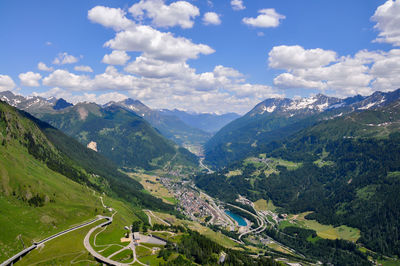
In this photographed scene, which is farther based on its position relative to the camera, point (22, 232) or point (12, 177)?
point (12, 177)

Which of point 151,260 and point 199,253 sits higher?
point 151,260

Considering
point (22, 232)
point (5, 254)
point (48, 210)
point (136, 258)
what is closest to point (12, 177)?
point (48, 210)

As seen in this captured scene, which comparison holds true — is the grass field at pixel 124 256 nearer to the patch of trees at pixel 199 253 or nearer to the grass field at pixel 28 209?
the patch of trees at pixel 199 253

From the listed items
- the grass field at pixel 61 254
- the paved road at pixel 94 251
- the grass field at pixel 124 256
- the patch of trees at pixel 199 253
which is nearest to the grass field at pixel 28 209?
the grass field at pixel 61 254

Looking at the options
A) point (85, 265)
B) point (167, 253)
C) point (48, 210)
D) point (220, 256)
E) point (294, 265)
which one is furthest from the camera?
point (294, 265)

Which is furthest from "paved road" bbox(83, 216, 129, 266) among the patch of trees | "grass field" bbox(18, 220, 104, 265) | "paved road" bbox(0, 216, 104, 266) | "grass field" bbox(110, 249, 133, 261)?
the patch of trees

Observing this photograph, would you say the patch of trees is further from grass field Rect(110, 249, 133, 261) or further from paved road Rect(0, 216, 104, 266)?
paved road Rect(0, 216, 104, 266)

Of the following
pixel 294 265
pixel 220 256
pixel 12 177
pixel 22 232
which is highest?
pixel 12 177

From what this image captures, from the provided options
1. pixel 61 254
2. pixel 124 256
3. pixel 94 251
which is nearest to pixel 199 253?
pixel 124 256

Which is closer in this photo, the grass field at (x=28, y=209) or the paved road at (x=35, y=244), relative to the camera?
the paved road at (x=35, y=244)

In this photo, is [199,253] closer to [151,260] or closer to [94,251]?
[151,260]

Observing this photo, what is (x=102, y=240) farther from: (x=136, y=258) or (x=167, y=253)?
(x=167, y=253)
